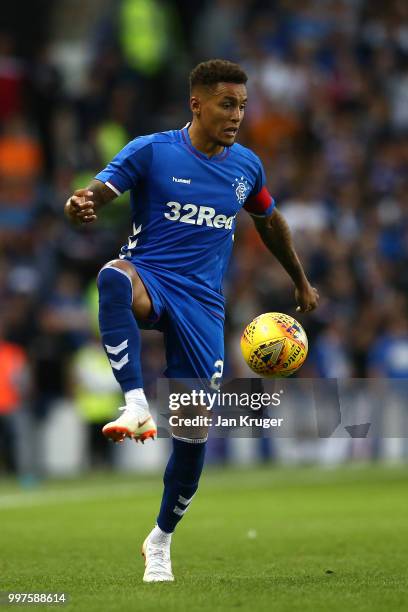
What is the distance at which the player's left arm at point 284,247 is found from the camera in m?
8.12

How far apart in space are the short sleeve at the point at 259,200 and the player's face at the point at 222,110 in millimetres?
514

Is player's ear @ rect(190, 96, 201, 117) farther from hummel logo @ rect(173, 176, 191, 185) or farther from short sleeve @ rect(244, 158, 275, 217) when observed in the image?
short sleeve @ rect(244, 158, 275, 217)

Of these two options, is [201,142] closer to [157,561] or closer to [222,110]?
[222,110]

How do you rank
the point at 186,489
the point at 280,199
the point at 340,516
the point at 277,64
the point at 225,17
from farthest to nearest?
1. the point at 225,17
2. the point at 277,64
3. the point at 280,199
4. the point at 340,516
5. the point at 186,489

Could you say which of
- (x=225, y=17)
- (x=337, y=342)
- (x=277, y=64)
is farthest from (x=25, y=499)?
(x=225, y=17)

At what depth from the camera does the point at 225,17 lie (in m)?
23.1

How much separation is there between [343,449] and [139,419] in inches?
465

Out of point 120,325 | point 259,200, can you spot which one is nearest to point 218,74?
point 259,200

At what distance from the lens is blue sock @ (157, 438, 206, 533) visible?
7.52 m

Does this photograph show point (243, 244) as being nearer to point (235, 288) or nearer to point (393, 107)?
point (235, 288)

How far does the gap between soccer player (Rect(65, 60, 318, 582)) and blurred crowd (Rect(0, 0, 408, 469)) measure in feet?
26.0

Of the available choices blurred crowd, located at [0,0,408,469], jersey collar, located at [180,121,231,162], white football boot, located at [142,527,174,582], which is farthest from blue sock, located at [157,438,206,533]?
blurred crowd, located at [0,0,408,469]

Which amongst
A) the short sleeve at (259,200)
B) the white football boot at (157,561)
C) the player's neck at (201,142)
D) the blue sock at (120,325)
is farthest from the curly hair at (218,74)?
the white football boot at (157,561)

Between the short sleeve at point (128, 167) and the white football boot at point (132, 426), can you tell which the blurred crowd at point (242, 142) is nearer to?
the short sleeve at point (128, 167)
